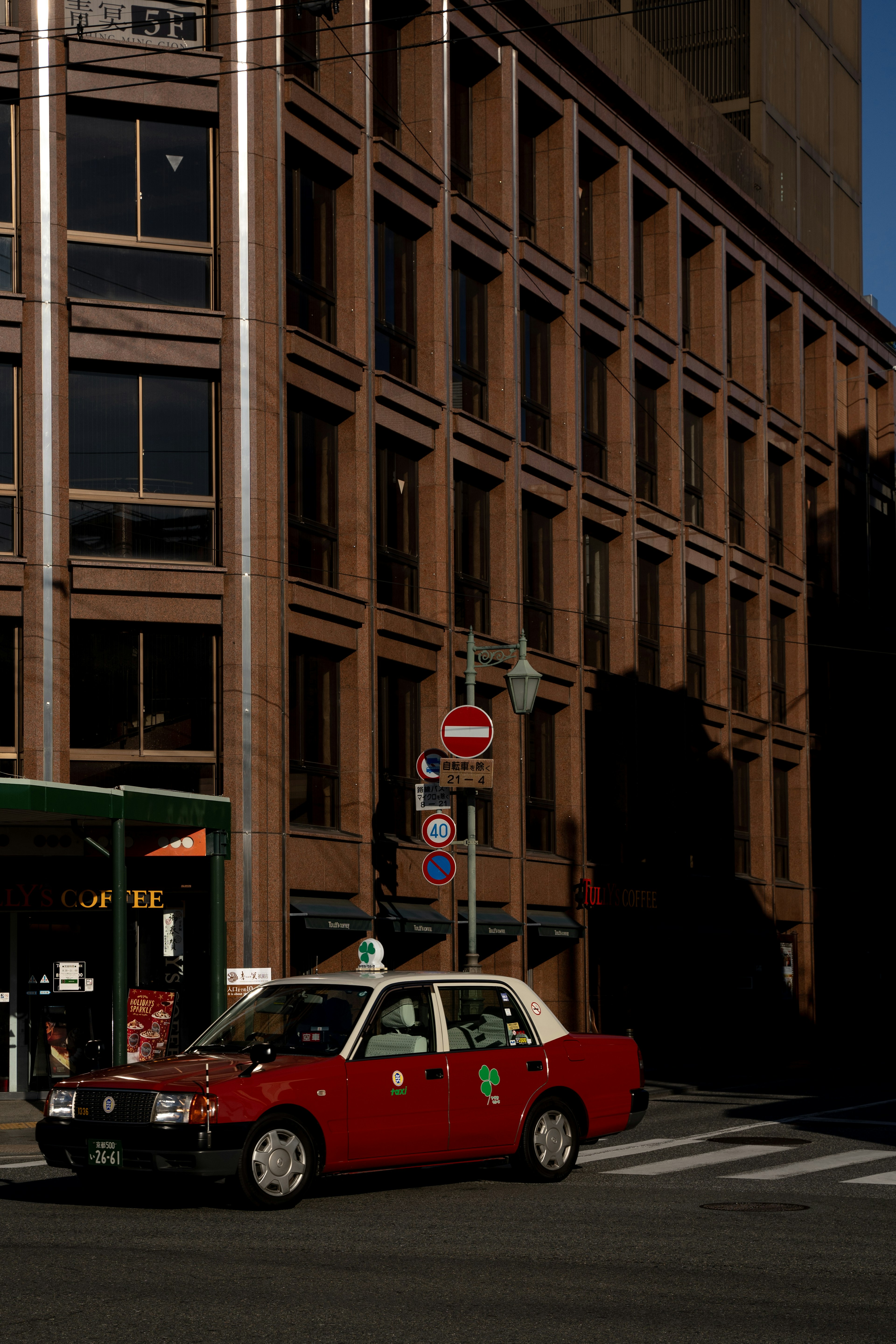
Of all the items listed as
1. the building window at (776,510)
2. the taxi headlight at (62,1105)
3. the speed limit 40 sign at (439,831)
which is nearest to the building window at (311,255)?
the speed limit 40 sign at (439,831)

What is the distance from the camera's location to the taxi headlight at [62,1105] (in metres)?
12.8

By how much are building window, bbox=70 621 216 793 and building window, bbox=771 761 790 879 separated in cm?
2123

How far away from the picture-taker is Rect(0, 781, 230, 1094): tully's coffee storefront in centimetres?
2500

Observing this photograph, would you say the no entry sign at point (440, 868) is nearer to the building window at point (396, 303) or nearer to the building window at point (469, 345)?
the building window at point (396, 303)

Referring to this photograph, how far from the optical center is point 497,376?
111 ft

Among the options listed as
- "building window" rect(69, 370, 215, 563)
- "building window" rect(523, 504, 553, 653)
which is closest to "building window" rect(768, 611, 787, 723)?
"building window" rect(523, 504, 553, 653)

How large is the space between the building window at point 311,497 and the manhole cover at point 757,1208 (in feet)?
51.7

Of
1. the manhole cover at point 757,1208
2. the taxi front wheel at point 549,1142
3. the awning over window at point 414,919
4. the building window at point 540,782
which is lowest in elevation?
the manhole cover at point 757,1208

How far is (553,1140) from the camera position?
14.5 meters

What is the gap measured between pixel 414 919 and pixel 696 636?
14.5 meters

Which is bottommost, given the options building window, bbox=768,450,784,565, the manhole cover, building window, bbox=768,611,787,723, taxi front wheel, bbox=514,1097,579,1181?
the manhole cover

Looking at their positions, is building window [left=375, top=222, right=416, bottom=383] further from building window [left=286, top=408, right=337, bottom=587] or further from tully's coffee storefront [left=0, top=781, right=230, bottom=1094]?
tully's coffee storefront [left=0, top=781, right=230, bottom=1094]

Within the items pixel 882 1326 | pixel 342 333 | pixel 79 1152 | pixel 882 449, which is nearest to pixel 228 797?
pixel 342 333

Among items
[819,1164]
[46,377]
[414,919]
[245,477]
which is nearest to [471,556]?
[414,919]
